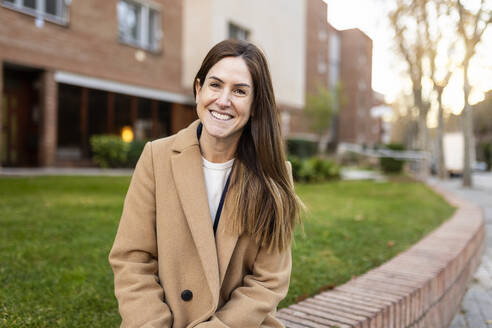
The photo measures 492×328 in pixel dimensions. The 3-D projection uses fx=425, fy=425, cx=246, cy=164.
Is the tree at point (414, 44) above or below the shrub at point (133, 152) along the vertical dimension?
above

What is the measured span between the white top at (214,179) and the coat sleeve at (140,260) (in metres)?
0.25

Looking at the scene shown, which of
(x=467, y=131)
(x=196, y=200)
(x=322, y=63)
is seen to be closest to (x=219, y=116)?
(x=196, y=200)

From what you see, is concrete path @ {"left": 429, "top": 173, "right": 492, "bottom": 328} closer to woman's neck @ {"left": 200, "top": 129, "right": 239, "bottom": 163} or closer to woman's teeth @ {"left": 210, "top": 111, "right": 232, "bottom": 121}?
woman's neck @ {"left": 200, "top": 129, "right": 239, "bottom": 163}

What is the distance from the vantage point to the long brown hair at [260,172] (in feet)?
6.03

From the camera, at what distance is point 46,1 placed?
13.0m

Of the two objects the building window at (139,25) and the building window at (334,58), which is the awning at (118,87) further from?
the building window at (334,58)

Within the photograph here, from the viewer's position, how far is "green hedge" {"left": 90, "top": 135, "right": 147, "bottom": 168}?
14.3 metres

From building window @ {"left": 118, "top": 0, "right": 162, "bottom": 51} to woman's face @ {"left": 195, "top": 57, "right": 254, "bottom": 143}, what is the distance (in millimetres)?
14810

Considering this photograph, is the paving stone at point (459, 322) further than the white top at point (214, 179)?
Yes

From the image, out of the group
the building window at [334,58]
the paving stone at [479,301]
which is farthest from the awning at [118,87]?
the building window at [334,58]

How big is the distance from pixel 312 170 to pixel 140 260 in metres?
11.6

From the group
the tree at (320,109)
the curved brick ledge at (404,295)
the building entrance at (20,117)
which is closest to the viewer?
the curved brick ledge at (404,295)

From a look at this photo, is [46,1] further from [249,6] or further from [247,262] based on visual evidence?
[247,262]

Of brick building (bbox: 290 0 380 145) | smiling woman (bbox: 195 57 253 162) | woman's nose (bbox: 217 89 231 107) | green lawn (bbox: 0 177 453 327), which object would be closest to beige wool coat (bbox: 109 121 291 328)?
smiling woman (bbox: 195 57 253 162)
